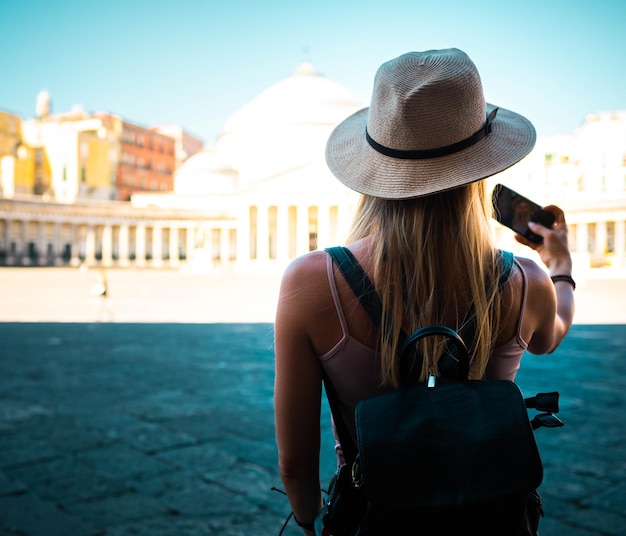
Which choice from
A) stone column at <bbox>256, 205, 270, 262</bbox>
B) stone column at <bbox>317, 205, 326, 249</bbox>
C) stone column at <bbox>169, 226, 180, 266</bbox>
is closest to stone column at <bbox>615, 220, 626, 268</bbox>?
stone column at <bbox>317, 205, 326, 249</bbox>

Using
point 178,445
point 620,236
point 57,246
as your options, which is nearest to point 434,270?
point 178,445

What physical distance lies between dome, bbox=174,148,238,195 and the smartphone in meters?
76.6

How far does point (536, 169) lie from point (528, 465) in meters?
68.7

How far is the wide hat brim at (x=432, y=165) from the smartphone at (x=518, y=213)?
1.01ft

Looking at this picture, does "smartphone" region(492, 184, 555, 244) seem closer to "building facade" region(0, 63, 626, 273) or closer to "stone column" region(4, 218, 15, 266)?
"building facade" region(0, 63, 626, 273)

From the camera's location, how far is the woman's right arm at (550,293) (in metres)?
1.65

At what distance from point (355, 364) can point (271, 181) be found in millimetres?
63517

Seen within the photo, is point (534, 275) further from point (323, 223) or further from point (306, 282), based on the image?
point (323, 223)

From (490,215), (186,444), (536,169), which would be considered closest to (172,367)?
(186,444)

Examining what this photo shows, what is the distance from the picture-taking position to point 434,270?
59.2 inches

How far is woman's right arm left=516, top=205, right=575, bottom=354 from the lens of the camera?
64.9 inches

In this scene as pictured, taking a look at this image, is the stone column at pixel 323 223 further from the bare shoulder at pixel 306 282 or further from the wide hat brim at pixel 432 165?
the bare shoulder at pixel 306 282

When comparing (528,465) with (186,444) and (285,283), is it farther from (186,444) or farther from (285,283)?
(186,444)

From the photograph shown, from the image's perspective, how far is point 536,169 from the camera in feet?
217
